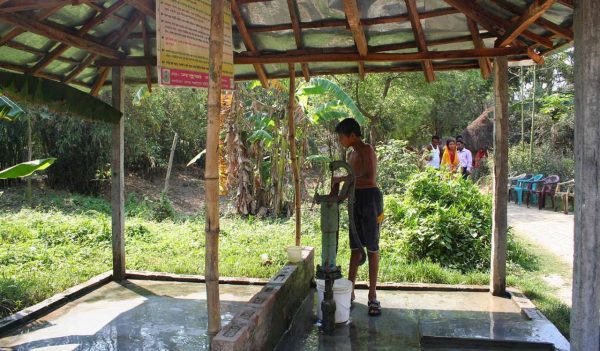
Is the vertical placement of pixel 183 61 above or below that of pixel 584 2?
below

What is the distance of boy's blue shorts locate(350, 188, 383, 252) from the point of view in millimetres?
4969

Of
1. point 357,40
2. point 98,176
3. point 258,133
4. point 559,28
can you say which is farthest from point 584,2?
point 98,176

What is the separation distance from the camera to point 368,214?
497 centimetres

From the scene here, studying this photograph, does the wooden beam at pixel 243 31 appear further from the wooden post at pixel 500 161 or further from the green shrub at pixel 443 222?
the green shrub at pixel 443 222

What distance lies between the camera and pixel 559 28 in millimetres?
4555

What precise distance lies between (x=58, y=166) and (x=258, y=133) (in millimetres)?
6635

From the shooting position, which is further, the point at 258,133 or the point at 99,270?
the point at 258,133

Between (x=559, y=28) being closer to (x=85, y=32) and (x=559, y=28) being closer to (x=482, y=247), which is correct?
(x=482, y=247)

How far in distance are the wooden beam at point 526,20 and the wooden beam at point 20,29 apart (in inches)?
160

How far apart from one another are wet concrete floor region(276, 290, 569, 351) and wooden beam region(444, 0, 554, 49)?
2.66 metres

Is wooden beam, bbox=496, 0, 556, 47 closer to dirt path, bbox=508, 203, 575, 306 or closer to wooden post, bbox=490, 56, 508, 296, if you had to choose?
wooden post, bbox=490, 56, 508, 296

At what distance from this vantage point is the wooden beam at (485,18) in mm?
4875

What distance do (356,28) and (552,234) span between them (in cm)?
695

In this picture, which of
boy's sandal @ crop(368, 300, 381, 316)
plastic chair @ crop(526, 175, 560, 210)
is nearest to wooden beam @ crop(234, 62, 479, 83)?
boy's sandal @ crop(368, 300, 381, 316)
